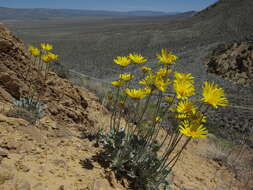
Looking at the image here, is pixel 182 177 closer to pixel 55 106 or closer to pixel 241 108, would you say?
pixel 55 106

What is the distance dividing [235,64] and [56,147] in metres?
16.5

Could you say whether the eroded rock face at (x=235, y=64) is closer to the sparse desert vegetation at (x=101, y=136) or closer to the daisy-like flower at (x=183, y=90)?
the sparse desert vegetation at (x=101, y=136)

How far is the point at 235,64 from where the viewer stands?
1670 centimetres

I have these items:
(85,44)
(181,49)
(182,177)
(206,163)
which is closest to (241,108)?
(206,163)

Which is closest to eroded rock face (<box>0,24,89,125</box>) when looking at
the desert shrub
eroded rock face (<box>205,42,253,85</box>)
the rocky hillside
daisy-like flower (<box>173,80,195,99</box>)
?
the rocky hillside

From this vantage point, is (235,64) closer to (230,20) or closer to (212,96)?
(212,96)

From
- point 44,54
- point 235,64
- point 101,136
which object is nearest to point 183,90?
point 101,136

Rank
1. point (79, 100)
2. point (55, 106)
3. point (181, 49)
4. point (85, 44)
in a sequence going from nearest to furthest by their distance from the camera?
1. point (55, 106)
2. point (79, 100)
3. point (181, 49)
4. point (85, 44)

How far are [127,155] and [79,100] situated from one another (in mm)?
2210

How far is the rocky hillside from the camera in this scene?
7.91ft

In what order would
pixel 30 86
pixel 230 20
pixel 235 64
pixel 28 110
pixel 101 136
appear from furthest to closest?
1. pixel 230 20
2. pixel 235 64
3. pixel 30 86
4. pixel 28 110
5. pixel 101 136

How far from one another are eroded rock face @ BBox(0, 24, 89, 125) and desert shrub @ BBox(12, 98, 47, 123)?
0.19 m

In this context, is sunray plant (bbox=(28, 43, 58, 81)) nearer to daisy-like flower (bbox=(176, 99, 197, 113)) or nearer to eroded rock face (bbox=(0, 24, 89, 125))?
eroded rock face (bbox=(0, 24, 89, 125))

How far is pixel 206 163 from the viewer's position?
514 centimetres
